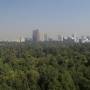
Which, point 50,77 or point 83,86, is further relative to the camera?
point 50,77

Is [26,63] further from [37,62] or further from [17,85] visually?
[17,85]

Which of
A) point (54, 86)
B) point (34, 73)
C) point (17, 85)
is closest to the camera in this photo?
point (54, 86)

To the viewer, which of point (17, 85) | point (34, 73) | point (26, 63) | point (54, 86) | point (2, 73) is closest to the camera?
point (54, 86)

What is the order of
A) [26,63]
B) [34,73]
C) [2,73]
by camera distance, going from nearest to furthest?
1. [34,73]
2. [2,73]
3. [26,63]

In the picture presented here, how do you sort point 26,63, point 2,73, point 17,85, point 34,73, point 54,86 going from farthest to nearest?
1. point 26,63
2. point 2,73
3. point 34,73
4. point 17,85
5. point 54,86

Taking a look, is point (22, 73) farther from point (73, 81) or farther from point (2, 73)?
point (73, 81)

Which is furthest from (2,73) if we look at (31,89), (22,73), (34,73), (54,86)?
(54,86)

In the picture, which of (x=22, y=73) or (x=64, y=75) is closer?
(x=64, y=75)

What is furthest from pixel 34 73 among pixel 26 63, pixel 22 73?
pixel 26 63
